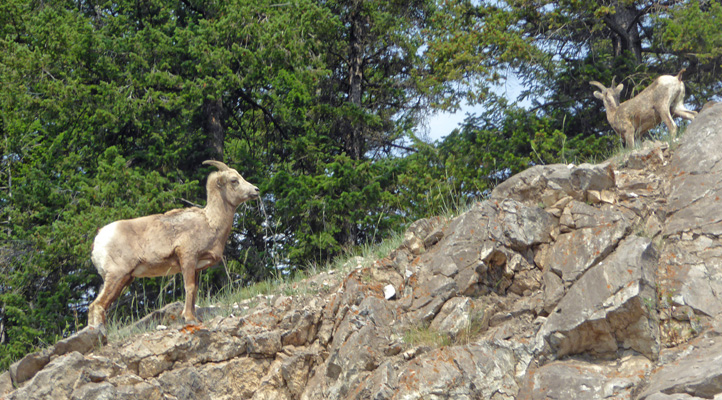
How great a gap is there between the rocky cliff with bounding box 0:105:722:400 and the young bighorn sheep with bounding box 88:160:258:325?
2.29 feet

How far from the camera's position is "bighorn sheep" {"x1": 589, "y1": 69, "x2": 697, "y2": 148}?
1097 centimetres

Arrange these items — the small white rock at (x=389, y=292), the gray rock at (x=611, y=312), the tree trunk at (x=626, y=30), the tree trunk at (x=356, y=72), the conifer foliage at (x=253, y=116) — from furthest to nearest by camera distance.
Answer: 1. the tree trunk at (x=356, y=72)
2. the tree trunk at (x=626, y=30)
3. the conifer foliage at (x=253, y=116)
4. the small white rock at (x=389, y=292)
5. the gray rock at (x=611, y=312)

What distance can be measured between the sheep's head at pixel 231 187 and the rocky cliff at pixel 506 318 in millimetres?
1535

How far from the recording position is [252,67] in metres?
18.1

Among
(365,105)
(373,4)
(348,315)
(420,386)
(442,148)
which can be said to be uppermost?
(373,4)

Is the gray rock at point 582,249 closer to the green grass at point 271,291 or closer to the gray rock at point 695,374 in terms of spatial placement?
the gray rock at point 695,374

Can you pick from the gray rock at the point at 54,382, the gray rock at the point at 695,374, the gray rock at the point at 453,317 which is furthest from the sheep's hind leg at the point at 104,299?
the gray rock at the point at 695,374

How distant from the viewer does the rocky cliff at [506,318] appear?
23.8 ft

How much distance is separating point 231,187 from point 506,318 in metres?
4.43

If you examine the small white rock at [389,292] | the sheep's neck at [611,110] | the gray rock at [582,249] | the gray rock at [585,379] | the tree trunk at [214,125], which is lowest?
the gray rock at [585,379]

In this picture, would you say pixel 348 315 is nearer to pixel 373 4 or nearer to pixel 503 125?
pixel 503 125

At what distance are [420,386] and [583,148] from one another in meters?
11.1

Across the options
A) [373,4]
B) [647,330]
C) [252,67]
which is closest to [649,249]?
[647,330]

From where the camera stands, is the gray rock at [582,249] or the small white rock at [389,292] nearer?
the gray rock at [582,249]
